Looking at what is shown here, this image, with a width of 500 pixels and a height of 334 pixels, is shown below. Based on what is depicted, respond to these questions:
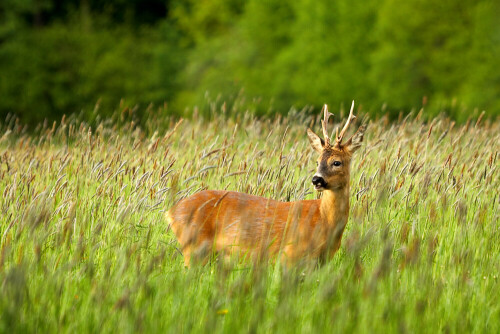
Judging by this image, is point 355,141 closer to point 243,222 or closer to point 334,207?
point 334,207

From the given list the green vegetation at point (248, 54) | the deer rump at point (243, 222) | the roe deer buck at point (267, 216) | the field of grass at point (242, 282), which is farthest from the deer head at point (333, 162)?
the green vegetation at point (248, 54)

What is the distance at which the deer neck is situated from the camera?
452 cm

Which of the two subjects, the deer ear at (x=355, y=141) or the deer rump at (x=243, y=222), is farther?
the deer ear at (x=355, y=141)

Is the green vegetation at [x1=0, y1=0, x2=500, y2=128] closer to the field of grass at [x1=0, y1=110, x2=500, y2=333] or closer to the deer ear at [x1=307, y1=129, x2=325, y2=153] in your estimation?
the deer ear at [x1=307, y1=129, x2=325, y2=153]

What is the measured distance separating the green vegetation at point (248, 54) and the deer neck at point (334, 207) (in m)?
15.9

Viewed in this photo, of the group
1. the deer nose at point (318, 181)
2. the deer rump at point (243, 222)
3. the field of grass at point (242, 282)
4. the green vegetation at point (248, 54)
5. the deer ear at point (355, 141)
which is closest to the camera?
the field of grass at point (242, 282)

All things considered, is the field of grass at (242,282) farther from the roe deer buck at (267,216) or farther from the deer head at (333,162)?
the deer head at (333,162)

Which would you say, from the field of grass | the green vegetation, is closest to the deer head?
the field of grass

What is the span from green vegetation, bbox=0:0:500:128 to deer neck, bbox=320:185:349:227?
15.9 m

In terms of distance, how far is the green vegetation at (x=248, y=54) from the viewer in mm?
22109

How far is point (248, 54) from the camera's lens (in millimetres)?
29672

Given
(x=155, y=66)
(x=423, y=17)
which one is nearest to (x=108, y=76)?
(x=155, y=66)

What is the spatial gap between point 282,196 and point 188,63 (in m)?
28.0

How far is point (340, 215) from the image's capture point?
452 cm
